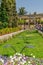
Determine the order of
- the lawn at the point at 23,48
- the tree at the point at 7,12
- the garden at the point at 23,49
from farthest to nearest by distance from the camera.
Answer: the tree at the point at 7,12 < the lawn at the point at 23,48 < the garden at the point at 23,49

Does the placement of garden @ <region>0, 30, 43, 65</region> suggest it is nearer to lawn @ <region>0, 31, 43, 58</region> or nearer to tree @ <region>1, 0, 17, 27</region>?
lawn @ <region>0, 31, 43, 58</region>

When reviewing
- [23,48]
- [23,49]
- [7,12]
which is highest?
[23,48]

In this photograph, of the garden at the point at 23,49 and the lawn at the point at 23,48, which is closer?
the garden at the point at 23,49

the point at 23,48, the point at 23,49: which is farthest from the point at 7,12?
the point at 23,48

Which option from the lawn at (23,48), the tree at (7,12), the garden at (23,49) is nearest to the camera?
the garden at (23,49)

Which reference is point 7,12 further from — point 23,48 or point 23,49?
point 23,48

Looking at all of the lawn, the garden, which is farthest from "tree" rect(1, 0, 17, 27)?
the garden

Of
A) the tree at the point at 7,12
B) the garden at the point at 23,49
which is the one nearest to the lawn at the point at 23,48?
the garden at the point at 23,49

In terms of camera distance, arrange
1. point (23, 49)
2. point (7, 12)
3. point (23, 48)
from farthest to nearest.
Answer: point (7, 12) < point (23, 49) < point (23, 48)

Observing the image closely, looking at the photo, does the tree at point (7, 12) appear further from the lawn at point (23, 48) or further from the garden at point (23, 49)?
the garden at point (23, 49)

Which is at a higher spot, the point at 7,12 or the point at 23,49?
the point at 23,49

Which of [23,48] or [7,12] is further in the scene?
[7,12]

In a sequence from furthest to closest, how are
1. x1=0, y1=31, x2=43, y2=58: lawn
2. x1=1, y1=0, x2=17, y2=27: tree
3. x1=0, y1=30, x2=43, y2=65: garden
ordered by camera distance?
x1=1, y1=0, x2=17, y2=27: tree → x1=0, y1=31, x2=43, y2=58: lawn → x1=0, y1=30, x2=43, y2=65: garden

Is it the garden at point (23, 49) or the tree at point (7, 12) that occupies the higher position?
the garden at point (23, 49)
